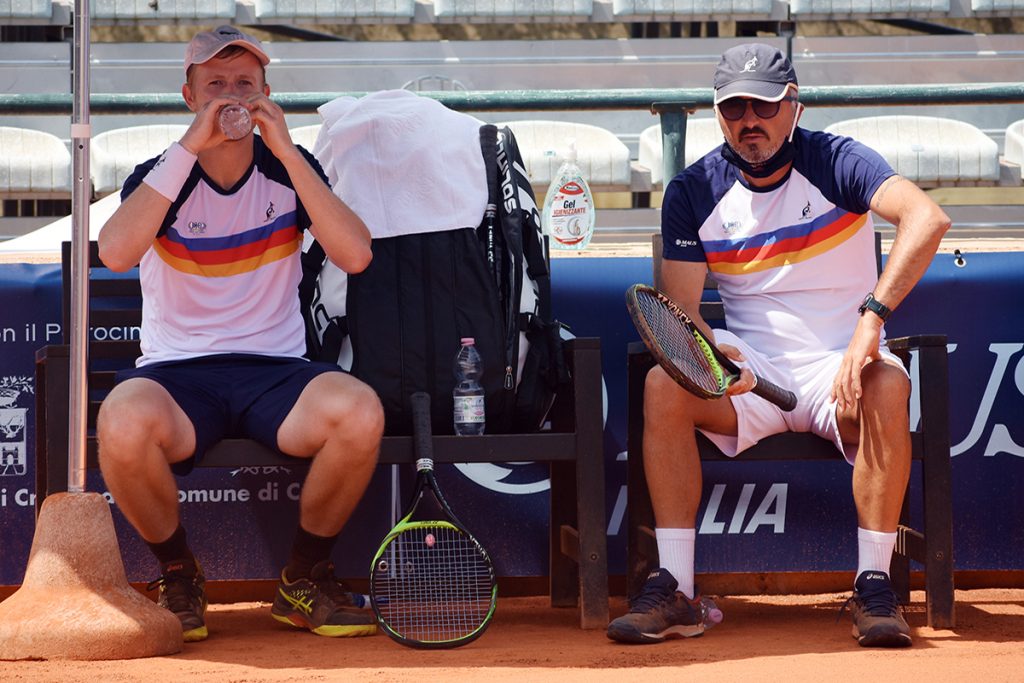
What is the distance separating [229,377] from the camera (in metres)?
3.16

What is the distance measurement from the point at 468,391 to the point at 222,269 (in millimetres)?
678

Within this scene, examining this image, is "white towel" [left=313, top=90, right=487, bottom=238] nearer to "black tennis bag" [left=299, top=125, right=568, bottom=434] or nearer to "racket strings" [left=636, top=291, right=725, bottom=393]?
"black tennis bag" [left=299, top=125, right=568, bottom=434]

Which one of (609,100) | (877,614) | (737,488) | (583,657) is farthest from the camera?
(609,100)

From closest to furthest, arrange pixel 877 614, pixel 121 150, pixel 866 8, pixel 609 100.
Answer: pixel 877 614 → pixel 609 100 → pixel 121 150 → pixel 866 8

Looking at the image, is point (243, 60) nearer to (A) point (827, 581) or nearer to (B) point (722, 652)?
(B) point (722, 652)

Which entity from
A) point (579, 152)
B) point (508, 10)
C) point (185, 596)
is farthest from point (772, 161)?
point (508, 10)

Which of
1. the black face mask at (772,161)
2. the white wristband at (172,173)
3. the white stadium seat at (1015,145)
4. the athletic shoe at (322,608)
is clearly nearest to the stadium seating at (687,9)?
the white stadium seat at (1015,145)

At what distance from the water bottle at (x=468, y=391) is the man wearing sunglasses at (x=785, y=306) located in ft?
1.32

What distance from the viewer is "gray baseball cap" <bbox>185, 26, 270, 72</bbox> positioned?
3.15 metres

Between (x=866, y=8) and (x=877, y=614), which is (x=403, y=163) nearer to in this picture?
(x=877, y=614)

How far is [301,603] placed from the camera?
10.2 feet

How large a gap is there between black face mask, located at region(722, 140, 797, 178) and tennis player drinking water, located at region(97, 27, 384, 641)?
3.10ft

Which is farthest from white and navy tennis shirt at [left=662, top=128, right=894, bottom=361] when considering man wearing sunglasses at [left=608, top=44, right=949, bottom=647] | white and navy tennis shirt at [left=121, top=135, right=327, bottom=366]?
white and navy tennis shirt at [left=121, top=135, right=327, bottom=366]

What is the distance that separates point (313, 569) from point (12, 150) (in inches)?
156
